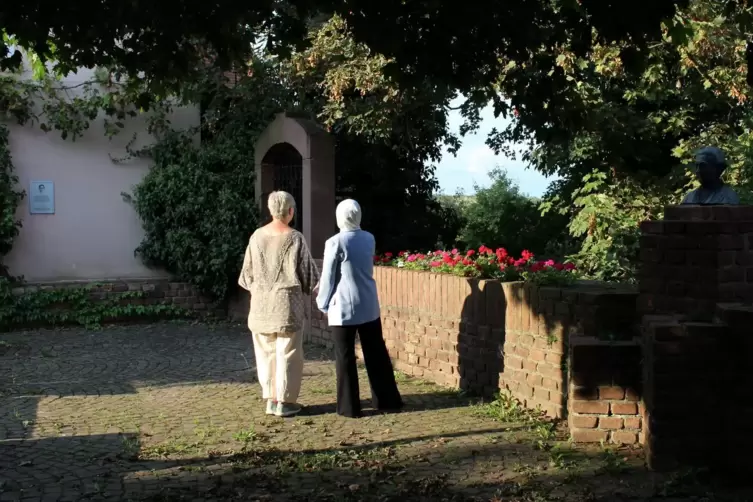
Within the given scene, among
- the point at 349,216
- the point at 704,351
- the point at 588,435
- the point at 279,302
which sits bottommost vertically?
the point at 588,435

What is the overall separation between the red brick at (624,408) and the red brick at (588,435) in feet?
0.53

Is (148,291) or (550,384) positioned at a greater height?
(148,291)

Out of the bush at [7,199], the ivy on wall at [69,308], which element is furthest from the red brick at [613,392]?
the bush at [7,199]

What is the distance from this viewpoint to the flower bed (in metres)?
7.38

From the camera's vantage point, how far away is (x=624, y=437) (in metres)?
6.02

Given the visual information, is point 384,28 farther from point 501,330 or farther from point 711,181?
point 501,330

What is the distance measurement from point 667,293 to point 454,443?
1.74 metres

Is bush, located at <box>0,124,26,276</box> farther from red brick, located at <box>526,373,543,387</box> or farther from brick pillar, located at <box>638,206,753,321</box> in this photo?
brick pillar, located at <box>638,206,753,321</box>

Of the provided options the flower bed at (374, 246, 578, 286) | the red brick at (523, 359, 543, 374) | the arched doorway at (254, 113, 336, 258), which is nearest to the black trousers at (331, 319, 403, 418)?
the red brick at (523, 359, 543, 374)

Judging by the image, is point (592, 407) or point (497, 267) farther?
point (497, 267)

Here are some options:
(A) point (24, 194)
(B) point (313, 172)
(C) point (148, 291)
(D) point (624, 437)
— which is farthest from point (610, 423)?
(A) point (24, 194)

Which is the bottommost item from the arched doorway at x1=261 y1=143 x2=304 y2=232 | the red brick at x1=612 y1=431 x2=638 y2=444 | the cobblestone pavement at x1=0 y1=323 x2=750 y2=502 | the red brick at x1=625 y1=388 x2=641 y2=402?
the cobblestone pavement at x1=0 y1=323 x2=750 y2=502

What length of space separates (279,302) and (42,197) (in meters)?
8.09

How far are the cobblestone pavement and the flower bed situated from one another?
110cm
